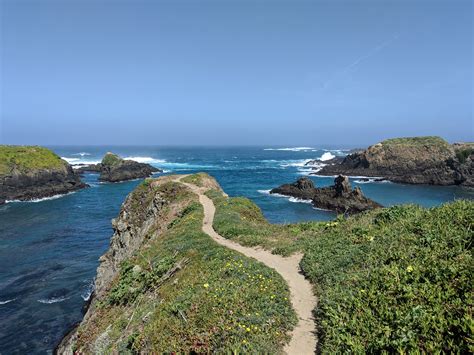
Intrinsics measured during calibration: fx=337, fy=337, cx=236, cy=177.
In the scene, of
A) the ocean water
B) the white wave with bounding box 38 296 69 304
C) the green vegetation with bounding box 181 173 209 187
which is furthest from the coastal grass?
the white wave with bounding box 38 296 69 304

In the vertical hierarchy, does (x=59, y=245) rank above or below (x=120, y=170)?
below

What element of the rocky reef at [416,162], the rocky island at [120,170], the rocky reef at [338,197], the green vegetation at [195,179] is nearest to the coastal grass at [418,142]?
the rocky reef at [416,162]

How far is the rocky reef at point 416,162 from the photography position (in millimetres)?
81250

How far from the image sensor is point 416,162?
95250mm

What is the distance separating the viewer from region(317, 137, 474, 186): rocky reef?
81250mm

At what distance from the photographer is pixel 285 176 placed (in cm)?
10012

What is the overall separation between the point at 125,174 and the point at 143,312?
8781 centimetres

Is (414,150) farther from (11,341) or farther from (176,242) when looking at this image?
(11,341)

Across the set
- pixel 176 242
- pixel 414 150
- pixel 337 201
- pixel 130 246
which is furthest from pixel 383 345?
pixel 414 150

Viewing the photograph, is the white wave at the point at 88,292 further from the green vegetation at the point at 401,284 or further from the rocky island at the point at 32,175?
the rocky island at the point at 32,175

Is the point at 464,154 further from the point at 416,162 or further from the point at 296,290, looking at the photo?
the point at 296,290

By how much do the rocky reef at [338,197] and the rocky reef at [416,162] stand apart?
111 ft

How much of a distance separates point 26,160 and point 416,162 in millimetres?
100989

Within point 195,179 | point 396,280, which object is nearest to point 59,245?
point 195,179
